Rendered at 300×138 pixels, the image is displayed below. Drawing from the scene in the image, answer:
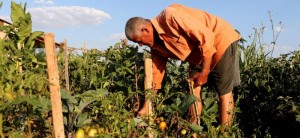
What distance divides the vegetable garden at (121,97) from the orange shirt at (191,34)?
1.13 ft

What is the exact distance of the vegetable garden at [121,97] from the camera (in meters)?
2.20

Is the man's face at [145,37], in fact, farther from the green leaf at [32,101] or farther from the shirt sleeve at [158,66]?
the green leaf at [32,101]

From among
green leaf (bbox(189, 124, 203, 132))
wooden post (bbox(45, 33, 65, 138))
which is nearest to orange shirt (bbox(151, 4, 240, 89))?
green leaf (bbox(189, 124, 203, 132))

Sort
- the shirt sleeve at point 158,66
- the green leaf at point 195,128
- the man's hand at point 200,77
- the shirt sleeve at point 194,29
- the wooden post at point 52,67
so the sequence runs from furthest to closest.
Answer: the shirt sleeve at point 158,66
the man's hand at point 200,77
the shirt sleeve at point 194,29
the green leaf at point 195,128
the wooden post at point 52,67

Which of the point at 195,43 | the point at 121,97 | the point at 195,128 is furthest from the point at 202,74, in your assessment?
the point at 121,97

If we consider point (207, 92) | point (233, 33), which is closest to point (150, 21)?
point (233, 33)

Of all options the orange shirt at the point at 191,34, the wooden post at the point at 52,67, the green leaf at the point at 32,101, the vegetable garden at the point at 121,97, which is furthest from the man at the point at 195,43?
the green leaf at the point at 32,101

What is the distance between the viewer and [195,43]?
3229 millimetres

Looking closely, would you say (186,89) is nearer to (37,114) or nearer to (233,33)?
(233,33)

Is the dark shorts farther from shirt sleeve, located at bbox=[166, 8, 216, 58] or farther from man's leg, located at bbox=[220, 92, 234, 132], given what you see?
shirt sleeve, located at bbox=[166, 8, 216, 58]

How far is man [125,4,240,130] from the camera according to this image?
305 cm

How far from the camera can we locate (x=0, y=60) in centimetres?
211

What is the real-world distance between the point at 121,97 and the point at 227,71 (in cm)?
Answer: 127

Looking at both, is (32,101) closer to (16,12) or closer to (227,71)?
(16,12)
